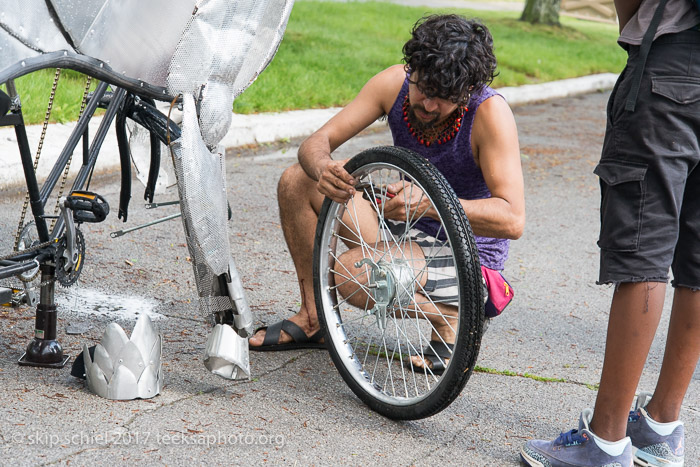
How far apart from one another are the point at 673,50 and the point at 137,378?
67.2 inches

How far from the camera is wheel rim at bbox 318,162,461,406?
8.75ft

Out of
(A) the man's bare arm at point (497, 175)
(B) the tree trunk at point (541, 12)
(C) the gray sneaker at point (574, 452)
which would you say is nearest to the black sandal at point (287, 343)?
(A) the man's bare arm at point (497, 175)

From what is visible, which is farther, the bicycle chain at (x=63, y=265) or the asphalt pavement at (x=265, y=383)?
the bicycle chain at (x=63, y=265)

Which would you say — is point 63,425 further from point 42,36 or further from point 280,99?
point 280,99

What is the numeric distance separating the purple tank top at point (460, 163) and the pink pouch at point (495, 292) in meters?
0.08

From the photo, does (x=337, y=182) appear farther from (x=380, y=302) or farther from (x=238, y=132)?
(x=238, y=132)

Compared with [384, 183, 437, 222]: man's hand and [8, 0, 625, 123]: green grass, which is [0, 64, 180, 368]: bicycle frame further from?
[8, 0, 625, 123]: green grass

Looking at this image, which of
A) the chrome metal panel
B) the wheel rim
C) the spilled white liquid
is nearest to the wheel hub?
the wheel rim

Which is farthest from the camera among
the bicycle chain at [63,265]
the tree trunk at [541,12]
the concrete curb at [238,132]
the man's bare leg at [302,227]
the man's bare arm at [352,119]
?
the tree trunk at [541,12]

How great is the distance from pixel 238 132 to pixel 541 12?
13.5 metres

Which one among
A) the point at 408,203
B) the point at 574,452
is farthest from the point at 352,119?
the point at 574,452

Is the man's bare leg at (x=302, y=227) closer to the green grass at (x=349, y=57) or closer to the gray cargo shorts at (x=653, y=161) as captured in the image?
the gray cargo shorts at (x=653, y=161)

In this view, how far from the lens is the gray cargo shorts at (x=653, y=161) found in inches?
87.0

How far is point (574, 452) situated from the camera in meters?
2.40
